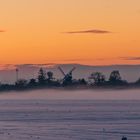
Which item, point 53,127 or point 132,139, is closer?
point 132,139

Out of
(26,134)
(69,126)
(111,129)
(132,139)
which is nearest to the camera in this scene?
(132,139)

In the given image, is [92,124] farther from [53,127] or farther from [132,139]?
[132,139]

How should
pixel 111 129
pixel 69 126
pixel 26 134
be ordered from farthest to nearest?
pixel 69 126 → pixel 111 129 → pixel 26 134

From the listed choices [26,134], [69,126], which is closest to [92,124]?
[69,126]

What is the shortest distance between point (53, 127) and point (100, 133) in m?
11.0

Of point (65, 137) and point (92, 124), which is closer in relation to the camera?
point (65, 137)

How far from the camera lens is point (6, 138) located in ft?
226

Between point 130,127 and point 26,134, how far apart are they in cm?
1494

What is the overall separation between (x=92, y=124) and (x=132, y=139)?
869 inches

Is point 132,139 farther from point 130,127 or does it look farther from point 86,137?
point 130,127

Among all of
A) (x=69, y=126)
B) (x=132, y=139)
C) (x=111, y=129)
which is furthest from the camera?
(x=69, y=126)

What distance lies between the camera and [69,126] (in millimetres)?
86500

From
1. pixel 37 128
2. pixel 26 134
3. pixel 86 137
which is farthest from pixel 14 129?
pixel 86 137

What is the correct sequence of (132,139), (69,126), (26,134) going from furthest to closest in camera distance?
1. (69,126)
2. (26,134)
3. (132,139)
